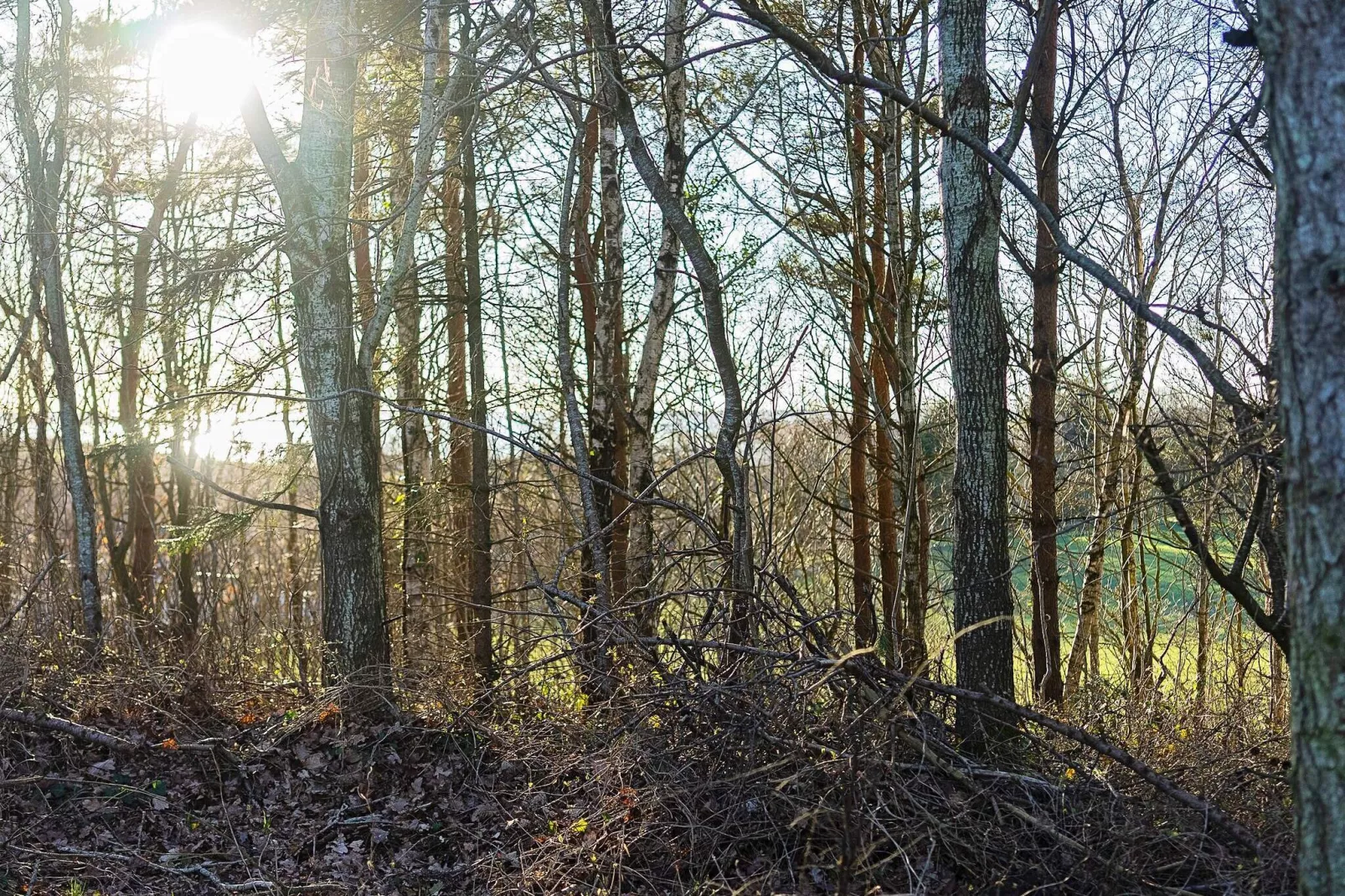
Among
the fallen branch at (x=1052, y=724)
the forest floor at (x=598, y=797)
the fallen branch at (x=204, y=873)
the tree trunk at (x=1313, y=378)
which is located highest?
the tree trunk at (x=1313, y=378)

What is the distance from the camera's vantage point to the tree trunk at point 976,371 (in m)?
5.27

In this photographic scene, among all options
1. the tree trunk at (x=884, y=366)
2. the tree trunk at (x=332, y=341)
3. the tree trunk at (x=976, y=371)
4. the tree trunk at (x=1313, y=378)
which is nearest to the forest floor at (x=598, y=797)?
the tree trunk at (x=976, y=371)

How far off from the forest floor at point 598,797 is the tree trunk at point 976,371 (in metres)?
0.48

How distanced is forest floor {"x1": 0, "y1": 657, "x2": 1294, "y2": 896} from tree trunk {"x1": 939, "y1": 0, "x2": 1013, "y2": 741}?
0.48m

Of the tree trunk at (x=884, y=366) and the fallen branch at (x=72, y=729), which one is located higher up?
the tree trunk at (x=884, y=366)

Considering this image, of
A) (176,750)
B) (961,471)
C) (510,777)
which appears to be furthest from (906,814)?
(176,750)

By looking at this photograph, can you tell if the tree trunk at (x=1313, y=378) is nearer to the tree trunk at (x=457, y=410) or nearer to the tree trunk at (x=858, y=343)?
the tree trunk at (x=858, y=343)

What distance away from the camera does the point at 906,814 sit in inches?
170

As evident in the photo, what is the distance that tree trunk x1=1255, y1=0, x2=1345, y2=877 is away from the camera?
2.36 meters

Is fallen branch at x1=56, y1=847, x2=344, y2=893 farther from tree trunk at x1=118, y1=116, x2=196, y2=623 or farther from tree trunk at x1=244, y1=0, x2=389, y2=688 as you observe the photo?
tree trunk at x1=118, y1=116, x2=196, y2=623

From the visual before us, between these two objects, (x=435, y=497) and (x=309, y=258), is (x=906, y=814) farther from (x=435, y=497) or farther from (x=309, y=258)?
(x=435, y=497)

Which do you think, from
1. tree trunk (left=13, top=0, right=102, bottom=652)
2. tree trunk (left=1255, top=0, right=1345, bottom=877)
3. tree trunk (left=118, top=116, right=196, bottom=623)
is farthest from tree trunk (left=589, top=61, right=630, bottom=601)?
tree trunk (left=1255, top=0, right=1345, bottom=877)

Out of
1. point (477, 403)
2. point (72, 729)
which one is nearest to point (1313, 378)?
point (72, 729)

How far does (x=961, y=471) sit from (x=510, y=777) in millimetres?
3024
